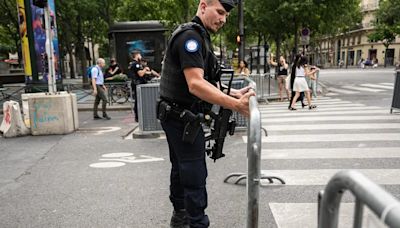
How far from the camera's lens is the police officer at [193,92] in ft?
7.93

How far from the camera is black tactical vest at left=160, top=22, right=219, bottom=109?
8.34 feet

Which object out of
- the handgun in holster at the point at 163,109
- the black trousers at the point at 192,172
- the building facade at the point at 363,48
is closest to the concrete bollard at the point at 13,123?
the handgun in holster at the point at 163,109

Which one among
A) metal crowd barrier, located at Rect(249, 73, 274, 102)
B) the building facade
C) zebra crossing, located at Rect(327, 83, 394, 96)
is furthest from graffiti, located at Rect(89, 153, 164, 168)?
the building facade

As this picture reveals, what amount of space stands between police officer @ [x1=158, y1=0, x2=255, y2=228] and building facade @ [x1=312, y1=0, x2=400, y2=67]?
2330 inches

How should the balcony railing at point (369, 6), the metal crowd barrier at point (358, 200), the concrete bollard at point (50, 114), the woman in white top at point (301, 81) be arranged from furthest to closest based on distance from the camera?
the balcony railing at point (369, 6)
the woman in white top at point (301, 81)
the concrete bollard at point (50, 114)
the metal crowd barrier at point (358, 200)

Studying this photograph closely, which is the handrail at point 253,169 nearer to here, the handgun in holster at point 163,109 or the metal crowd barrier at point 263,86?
the handgun in holster at point 163,109

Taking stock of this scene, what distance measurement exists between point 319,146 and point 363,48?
6600 cm

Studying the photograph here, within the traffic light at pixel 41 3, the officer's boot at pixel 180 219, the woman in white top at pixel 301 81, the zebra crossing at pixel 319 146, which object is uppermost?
the traffic light at pixel 41 3

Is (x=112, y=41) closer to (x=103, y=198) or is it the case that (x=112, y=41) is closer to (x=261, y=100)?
(x=261, y=100)

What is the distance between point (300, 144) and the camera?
20.6 ft

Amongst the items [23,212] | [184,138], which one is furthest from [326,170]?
[23,212]

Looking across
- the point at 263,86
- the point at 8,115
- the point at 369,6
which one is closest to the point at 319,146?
the point at 8,115

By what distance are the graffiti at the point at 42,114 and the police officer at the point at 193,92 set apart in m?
5.74

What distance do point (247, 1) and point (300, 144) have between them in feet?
64.0
